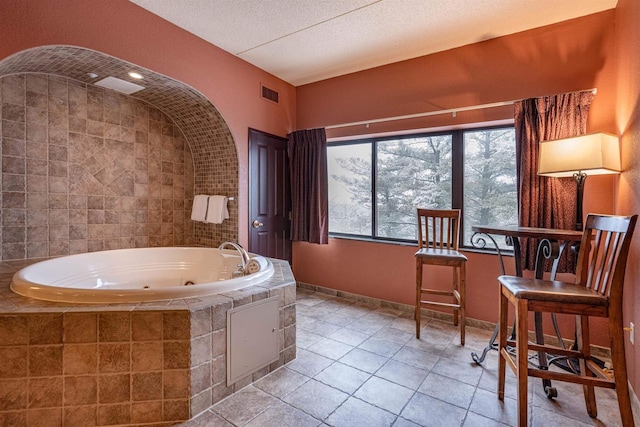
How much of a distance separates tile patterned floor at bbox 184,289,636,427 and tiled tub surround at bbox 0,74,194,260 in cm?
198

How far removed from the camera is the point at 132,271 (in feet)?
9.03

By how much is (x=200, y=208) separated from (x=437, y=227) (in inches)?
93.9

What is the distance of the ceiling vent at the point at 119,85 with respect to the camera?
8.34 ft

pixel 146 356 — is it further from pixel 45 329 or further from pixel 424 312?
pixel 424 312

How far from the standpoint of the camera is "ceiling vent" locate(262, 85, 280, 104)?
337cm

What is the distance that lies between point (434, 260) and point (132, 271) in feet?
8.61

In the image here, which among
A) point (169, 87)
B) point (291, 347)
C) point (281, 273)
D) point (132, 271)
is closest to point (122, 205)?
point (132, 271)

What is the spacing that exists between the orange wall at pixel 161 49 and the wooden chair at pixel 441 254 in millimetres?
1754

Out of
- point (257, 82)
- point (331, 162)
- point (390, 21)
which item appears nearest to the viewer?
point (390, 21)

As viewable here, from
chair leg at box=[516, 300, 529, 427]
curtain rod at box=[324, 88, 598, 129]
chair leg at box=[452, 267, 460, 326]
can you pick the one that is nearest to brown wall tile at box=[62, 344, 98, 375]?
chair leg at box=[516, 300, 529, 427]

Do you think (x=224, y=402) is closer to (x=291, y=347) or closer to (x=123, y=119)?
(x=291, y=347)

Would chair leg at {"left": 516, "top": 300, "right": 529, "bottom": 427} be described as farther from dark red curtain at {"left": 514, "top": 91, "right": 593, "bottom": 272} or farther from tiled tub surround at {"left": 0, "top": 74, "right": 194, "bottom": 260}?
tiled tub surround at {"left": 0, "top": 74, "right": 194, "bottom": 260}

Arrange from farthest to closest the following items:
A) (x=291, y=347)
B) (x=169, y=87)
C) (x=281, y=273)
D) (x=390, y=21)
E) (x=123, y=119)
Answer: (x=123, y=119) → (x=169, y=87) → (x=390, y=21) → (x=281, y=273) → (x=291, y=347)

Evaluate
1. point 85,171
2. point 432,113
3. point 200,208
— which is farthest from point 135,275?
point 432,113
